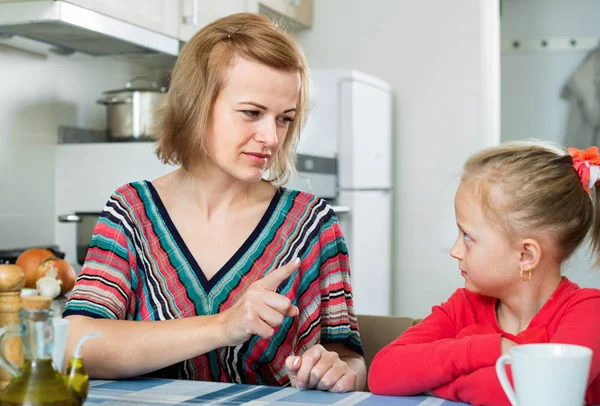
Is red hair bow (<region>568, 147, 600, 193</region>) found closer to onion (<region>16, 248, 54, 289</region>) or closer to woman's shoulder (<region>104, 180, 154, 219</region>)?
woman's shoulder (<region>104, 180, 154, 219</region>)

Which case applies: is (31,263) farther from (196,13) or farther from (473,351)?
(473,351)

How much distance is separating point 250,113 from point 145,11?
1.30 metres

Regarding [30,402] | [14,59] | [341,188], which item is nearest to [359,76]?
[341,188]

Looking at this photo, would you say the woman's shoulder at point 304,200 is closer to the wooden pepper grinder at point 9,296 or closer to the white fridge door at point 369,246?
the wooden pepper grinder at point 9,296

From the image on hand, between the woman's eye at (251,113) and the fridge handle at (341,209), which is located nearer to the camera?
the woman's eye at (251,113)

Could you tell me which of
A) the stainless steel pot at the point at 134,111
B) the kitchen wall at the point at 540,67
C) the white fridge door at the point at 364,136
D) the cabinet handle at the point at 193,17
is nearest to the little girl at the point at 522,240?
the stainless steel pot at the point at 134,111

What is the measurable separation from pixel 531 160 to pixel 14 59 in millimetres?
1826

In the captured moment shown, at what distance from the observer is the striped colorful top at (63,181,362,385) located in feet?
4.40

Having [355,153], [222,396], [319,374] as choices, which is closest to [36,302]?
[222,396]

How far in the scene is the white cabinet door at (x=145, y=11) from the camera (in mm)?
2283

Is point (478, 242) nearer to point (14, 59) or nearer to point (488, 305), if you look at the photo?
point (488, 305)

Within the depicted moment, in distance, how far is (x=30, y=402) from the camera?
29.7 inches

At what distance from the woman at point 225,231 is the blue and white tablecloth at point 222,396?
0.22 metres

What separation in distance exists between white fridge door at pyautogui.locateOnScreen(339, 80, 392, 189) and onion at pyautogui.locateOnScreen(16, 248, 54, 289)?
1.54 metres
